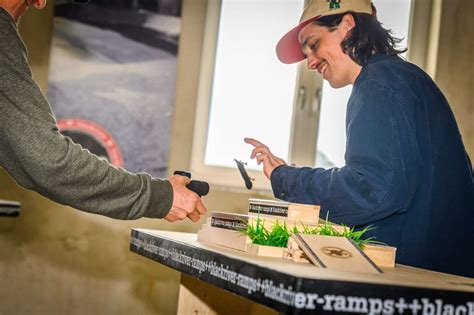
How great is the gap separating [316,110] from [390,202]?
216cm

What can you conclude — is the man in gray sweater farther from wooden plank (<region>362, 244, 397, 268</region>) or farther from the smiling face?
the smiling face

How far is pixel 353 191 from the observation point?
1841mm

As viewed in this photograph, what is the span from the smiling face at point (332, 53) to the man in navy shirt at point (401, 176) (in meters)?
0.14

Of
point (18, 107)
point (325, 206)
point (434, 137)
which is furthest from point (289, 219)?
point (18, 107)

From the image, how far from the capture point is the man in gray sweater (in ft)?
5.66

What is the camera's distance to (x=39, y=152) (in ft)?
5.68

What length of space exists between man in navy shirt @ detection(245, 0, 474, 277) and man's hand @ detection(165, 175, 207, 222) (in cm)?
24

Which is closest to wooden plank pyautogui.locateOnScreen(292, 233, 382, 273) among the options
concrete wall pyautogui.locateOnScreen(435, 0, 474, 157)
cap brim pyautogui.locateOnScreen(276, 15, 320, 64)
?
cap brim pyautogui.locateOnScreen(276, 15, 320, 64)

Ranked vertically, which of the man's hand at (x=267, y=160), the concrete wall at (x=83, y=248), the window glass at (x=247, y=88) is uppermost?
the window glass at (x=247, y=88)

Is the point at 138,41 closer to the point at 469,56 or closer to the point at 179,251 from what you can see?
the point at 469,56

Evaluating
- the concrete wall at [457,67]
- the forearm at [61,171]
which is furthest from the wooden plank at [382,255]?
the concrete wall at [457,67]

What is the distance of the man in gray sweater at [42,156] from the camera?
173cm

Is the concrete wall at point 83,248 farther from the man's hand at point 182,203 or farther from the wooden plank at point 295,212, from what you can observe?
the wooden plank at point 295,212

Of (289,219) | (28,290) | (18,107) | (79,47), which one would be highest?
(79,47)
